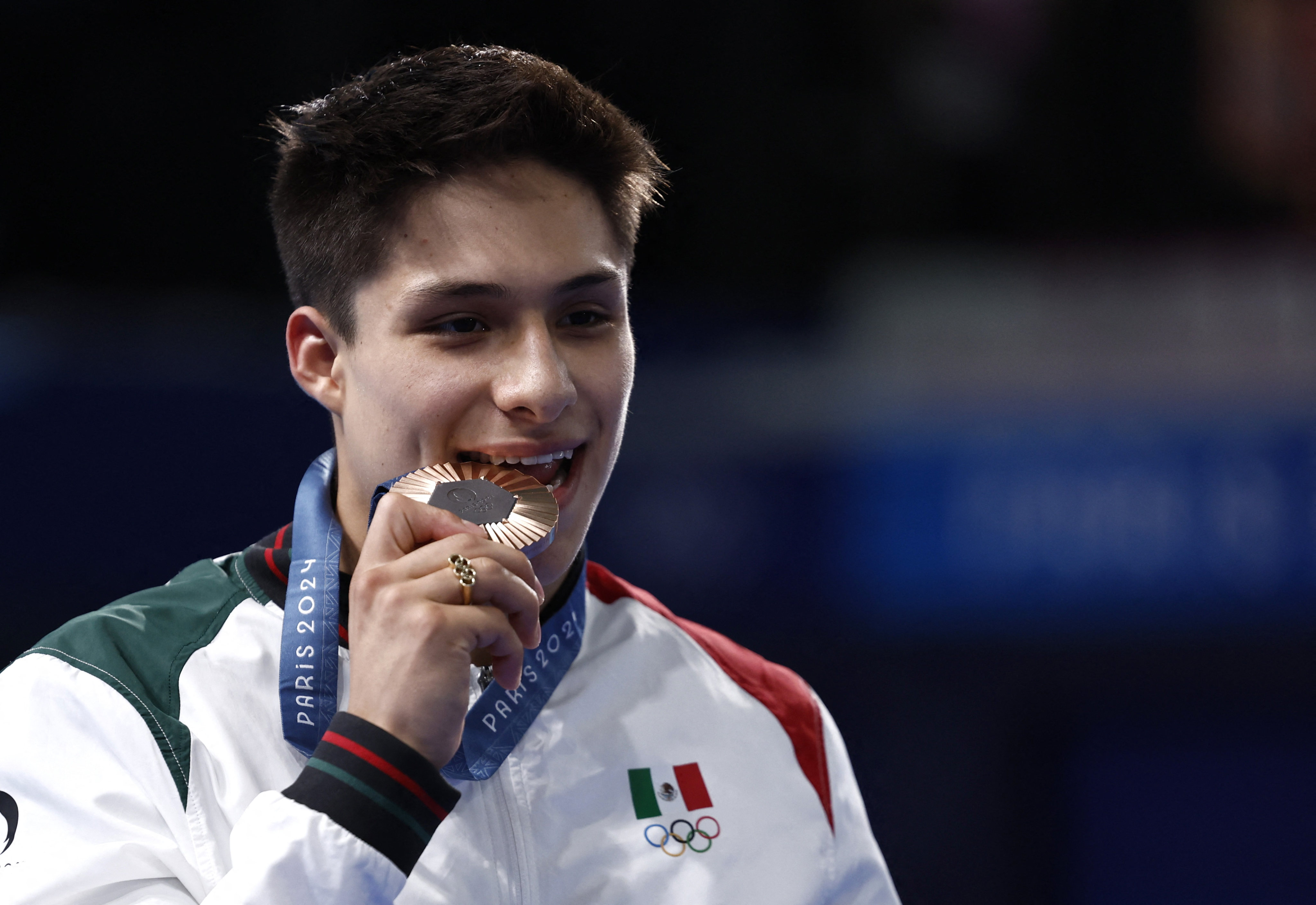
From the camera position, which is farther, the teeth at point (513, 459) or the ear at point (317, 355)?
the ear at point (317, 355)

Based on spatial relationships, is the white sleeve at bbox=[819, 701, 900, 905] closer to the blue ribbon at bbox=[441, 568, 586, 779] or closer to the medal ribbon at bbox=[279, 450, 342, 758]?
the blue ribbon at bbox=[441, 568, 586, 779]

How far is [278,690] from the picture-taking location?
1.83m

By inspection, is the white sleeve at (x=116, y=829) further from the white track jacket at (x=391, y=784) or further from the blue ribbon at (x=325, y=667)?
the blue ribbon at (x=325, y=667)

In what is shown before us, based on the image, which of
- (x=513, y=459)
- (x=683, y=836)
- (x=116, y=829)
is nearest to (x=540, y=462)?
(x=513, y=459)

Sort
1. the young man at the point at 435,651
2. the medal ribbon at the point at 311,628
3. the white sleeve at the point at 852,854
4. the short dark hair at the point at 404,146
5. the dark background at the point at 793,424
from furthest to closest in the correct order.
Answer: the dark background at the point at 793,424 < the white sleeve at the point at 852,854 < the short dark hair at the point at 404,146 < the medal ribbon at the point at 311,628 < the young man at the point at 435,651

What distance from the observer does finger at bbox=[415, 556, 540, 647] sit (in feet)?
5.09

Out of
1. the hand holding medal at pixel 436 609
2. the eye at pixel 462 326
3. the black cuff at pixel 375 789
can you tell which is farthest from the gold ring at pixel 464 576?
the eye at pixel 462 326

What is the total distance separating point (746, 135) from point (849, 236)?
2.22 ft

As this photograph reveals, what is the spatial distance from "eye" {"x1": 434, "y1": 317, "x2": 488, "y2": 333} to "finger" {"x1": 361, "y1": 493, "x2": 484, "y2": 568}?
1.03 feet

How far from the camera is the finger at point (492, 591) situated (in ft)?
5.09

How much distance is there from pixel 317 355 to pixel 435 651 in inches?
25.7

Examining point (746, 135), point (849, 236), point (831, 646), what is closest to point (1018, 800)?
point (831, 646)

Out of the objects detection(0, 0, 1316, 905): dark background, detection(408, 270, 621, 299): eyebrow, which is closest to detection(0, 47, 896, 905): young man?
detection(408, 270, 621, 299): eyebrow

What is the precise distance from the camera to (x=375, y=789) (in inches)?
58.4
